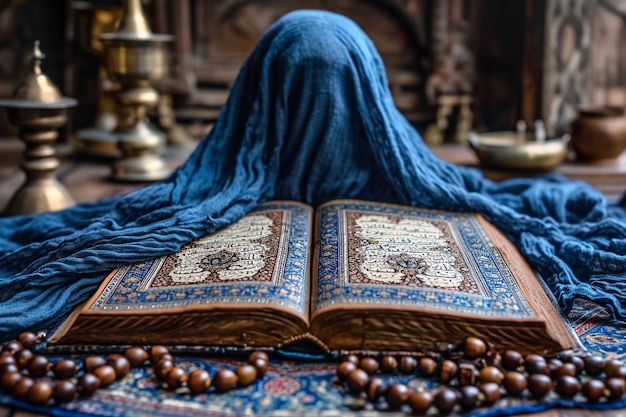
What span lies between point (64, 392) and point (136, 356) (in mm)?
151

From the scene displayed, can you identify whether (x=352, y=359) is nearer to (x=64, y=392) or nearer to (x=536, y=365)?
(x=536, y=365)

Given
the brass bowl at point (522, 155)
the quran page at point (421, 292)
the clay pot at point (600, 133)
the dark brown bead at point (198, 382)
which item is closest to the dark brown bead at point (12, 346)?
the dark brown bead at point (198, 382)

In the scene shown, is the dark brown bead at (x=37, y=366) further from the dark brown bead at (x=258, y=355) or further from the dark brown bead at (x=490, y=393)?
the dark brown bead at (x=490, y=393)

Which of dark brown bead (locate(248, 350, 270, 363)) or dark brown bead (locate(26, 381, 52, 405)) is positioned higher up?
dark brown bead (locate(248, 350, 270, 363))

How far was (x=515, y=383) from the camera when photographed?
1316 millimetres

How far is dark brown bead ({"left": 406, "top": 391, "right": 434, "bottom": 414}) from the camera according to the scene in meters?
1.26

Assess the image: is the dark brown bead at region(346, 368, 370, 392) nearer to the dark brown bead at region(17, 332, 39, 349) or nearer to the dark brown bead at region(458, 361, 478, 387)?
the dark brown bead at region(458, 361, 478, 387)

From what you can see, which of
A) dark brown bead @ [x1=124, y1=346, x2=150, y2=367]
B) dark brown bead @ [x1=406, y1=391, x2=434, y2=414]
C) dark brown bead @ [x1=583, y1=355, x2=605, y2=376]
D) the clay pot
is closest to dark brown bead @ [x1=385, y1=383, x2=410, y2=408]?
dark brown bead @ [x1=406, y1=391, x2=434, y2=414]

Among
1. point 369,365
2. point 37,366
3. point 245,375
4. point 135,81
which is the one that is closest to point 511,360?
point 369,365

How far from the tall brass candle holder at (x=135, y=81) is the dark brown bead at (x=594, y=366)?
2025 mm

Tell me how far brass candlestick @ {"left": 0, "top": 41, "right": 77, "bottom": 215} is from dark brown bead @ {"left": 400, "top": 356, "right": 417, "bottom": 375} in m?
1.39

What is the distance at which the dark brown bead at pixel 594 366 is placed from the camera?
1373 mm

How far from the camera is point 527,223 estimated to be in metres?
2.00

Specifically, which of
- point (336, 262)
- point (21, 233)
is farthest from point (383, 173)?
point (21, 233)
